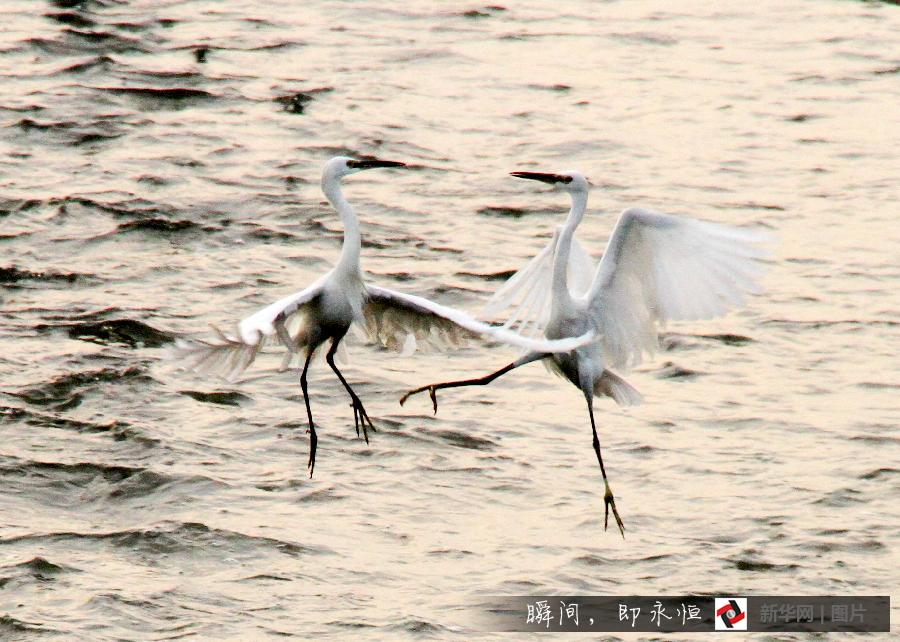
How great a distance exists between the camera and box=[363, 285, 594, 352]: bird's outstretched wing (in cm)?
936

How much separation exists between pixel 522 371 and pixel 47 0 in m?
10.0

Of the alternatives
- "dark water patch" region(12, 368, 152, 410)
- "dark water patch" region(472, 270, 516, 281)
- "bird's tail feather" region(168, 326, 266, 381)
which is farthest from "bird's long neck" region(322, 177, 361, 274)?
"dark water patch" region(472, 270, 516, 281)

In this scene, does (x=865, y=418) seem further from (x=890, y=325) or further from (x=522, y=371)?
(x=522, y=371)

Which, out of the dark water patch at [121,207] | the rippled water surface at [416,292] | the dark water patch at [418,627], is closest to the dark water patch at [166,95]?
the rippled water surface at [416,292]

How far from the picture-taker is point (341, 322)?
948 cm

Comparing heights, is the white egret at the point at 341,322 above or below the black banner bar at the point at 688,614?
above

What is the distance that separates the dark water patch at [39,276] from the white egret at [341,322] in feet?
14.0

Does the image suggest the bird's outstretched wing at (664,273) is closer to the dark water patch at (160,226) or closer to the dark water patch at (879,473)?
the dark water patch at (879,473)

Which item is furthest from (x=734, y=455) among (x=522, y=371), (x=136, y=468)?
(x=136, y=468)

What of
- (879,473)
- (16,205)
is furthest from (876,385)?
(16,205)

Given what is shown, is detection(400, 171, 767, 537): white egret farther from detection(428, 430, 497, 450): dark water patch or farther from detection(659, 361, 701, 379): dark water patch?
detection(659, 361, 701, 379): dark water patch

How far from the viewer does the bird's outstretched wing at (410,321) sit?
368 inches

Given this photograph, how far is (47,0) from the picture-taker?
816 inches

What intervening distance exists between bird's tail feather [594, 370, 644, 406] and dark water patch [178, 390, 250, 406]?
3.19 metres
